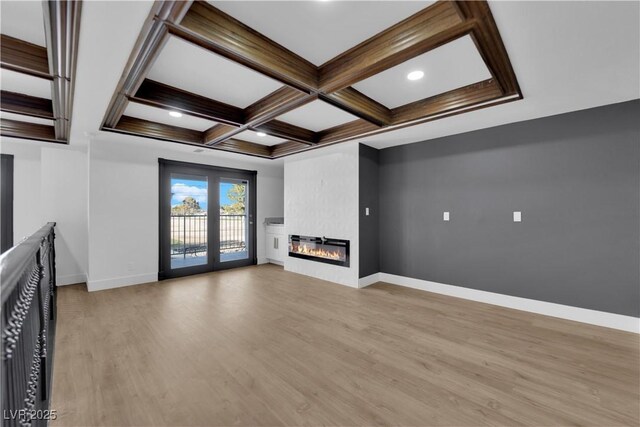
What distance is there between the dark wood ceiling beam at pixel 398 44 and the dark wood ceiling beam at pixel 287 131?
1.58m

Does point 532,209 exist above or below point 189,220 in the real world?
above

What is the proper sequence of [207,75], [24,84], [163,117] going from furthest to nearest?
[163,117] → [24,84] → [207,75]

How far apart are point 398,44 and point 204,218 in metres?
4.98

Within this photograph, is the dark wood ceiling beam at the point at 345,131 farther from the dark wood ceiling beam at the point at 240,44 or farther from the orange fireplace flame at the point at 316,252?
the orange fireplace flame at the point at 316,252

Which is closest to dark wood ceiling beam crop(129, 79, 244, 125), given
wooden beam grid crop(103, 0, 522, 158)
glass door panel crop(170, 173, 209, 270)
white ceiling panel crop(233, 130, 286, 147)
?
wooden beam grid crop(103, 0, 522, 158)

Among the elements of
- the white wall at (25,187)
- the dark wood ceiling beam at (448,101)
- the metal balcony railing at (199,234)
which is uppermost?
the dark wood ceiling beam at (448,101)

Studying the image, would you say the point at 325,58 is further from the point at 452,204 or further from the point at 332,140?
the point at 452,204

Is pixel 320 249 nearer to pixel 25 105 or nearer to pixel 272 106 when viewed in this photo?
pixel 272 106

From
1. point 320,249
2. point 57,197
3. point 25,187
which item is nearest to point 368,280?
point 320,249

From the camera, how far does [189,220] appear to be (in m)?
5.52

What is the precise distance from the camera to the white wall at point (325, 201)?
4.75 metres

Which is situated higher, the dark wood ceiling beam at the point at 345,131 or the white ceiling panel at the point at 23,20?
the white ceiling panel at the point at 23,20

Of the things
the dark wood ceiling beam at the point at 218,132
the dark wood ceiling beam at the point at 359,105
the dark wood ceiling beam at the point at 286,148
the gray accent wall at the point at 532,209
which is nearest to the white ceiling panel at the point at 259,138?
the dark wood ceiling beam at the point at 286,148

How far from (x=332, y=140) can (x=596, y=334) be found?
396 cm
